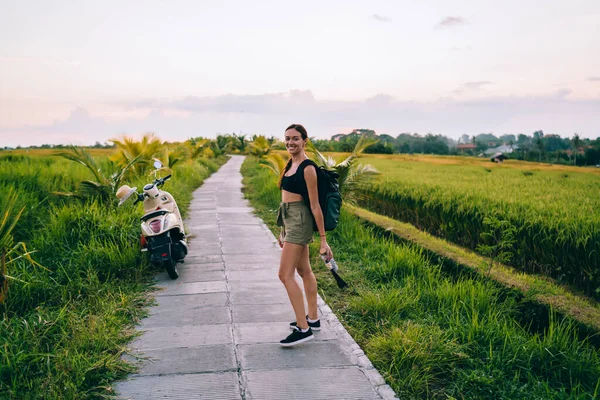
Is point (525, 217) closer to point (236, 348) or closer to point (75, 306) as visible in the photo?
point (236, 348)

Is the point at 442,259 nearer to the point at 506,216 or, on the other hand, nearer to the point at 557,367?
the point at 506,216

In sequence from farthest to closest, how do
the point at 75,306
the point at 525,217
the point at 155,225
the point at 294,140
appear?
the point at 525,217, the point at 155,225, the point at 75,306, the point at 294,140

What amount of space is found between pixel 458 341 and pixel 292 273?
4.65 ft

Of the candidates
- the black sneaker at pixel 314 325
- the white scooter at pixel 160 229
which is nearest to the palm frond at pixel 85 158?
the white scooter at pixel 160 229

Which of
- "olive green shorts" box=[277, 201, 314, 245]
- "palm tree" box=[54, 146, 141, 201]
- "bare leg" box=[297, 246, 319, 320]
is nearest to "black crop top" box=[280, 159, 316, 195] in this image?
"olive green shorts" box=[277, 201, 314, 245]

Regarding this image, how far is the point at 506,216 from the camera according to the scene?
249 inches

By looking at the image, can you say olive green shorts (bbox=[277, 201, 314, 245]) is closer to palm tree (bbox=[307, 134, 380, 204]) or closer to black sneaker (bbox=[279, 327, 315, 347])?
black sneaker (bbox=[279, 327, 315, 347])

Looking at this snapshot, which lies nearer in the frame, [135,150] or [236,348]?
[236,348]

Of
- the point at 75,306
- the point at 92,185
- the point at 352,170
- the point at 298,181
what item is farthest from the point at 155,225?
the point at 352,170

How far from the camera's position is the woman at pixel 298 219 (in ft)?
11.5

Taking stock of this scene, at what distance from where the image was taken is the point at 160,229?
5.30 meters

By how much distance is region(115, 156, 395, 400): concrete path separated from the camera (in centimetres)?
308

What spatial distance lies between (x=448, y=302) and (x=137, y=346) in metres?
2.75

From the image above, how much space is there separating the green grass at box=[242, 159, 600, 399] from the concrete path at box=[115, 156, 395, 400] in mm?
228
